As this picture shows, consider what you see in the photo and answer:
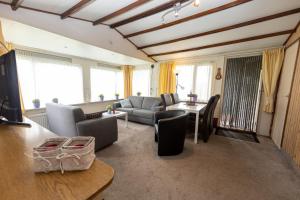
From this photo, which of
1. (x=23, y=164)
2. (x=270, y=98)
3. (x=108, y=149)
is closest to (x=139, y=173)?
(x=108, y=149)

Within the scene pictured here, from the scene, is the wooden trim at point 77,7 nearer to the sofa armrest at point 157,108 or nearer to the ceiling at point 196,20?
the ceiling at point 196,20

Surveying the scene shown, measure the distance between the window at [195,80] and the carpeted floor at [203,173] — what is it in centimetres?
212

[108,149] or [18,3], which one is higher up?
[18,3]

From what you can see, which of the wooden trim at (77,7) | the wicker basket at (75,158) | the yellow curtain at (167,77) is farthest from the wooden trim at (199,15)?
the wicker basket at (75,158)

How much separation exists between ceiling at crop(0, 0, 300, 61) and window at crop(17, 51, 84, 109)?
1709 mm

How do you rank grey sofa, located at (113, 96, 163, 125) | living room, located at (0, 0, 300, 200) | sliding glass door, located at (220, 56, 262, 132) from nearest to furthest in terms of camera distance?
living room, located at (0, 0, 300, 200) → sliding glass door, located at (220, 56, 262, 132) → grey sofa, located at (113, 96, 163, 125)

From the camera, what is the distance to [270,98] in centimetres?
328

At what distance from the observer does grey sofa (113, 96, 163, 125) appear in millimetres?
4102

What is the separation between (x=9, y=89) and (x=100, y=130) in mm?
1479

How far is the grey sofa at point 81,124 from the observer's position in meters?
2.23

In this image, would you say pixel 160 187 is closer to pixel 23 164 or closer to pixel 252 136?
pixel 23 164

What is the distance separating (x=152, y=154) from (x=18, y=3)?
3215 millimetres

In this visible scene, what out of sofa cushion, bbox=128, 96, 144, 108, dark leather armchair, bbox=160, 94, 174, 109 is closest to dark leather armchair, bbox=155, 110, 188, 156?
dark leather armchair, bbox=160, 94, 174, 109

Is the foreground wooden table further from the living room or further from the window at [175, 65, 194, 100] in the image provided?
the window at [175, 65, 194, 100]
